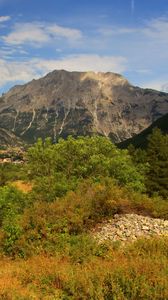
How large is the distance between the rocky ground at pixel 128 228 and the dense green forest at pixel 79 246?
0.76 metres

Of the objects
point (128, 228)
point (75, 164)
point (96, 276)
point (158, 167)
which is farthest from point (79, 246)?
point (158, 167)

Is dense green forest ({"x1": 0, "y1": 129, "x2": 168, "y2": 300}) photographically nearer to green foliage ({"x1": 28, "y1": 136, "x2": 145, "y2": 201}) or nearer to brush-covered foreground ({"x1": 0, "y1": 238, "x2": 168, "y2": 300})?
brush-covered foreground ({"x1": 0, "y1": 238, "x2": 168, "y2": 300})

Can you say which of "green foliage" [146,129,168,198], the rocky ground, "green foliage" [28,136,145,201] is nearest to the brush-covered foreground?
the rocky ground

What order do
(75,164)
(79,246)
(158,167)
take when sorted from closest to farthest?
(79,246)
(75,164)
(158,167)

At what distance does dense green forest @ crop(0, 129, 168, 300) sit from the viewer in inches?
445

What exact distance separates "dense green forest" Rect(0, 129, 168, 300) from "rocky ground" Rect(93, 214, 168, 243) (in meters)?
0.76

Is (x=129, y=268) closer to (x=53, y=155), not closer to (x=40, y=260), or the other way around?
(x=40, y=260)

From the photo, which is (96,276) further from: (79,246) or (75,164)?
(75,164)

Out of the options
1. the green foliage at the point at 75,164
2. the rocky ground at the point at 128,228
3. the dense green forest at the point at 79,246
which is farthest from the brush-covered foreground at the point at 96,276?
the green foliage at the point at 75,164

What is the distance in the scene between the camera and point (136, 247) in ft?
51.5

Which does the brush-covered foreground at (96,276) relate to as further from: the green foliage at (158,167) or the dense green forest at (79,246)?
the green foliage at (158,167)

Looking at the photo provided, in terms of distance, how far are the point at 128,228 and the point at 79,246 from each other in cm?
399

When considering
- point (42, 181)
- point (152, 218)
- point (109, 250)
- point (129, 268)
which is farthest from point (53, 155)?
point (129, 268)

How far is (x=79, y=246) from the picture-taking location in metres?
17.3
